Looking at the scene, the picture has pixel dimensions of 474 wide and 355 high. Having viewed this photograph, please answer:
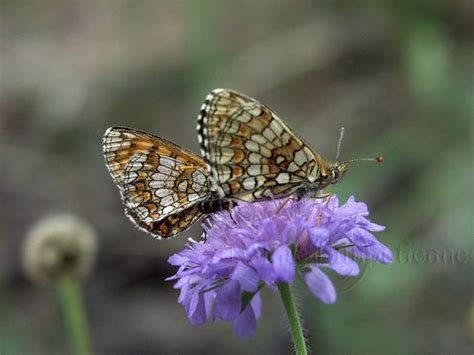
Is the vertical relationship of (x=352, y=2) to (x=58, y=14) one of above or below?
below

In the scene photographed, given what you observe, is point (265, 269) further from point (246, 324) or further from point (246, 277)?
point (246, 324)

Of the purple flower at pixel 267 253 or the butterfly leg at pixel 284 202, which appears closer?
the purple flower at pixel 267 253

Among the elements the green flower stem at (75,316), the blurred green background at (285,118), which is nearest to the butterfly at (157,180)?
the green flower stem at (75,316)

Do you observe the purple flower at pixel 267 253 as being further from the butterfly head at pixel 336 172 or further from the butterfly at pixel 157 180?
the butterfly at pixel 157 180

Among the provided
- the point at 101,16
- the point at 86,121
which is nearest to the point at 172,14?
the point at 101,16

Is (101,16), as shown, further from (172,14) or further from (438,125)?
(438,125)

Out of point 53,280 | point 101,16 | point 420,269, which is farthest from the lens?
point 101,16
